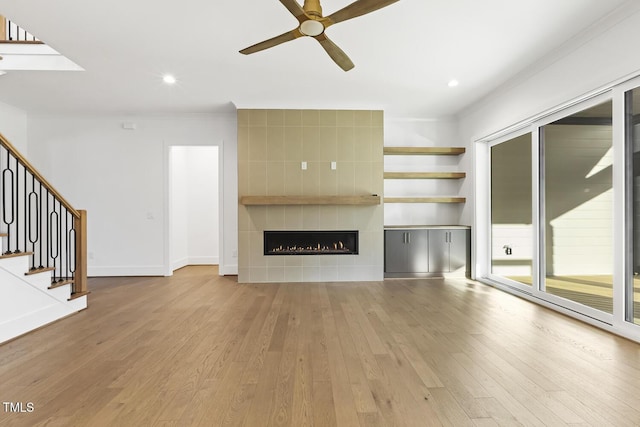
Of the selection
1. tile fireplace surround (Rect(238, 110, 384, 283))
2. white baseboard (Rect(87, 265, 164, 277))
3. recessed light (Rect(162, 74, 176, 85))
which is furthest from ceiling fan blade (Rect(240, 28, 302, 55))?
white baseboard (Rect(87, 265, 164, 277))

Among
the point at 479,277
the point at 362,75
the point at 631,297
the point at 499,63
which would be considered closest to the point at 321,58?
the point at 362,75

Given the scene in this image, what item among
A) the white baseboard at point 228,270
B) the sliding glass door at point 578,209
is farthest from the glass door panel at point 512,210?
the white baseboard at point 228,270

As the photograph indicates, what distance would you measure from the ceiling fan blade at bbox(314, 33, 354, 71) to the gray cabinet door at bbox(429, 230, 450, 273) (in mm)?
3178

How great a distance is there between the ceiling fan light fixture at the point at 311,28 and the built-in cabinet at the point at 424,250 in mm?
3364

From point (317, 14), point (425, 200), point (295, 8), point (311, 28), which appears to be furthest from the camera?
point (425, 200)

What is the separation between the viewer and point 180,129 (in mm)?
5484

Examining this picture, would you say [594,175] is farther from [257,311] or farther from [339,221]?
[257,311]

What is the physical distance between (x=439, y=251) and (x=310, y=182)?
7.55ft

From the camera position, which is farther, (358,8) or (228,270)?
(228,270)

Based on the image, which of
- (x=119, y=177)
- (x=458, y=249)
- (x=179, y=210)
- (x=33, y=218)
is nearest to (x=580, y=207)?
(x=458, y=249)

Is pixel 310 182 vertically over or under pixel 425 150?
under

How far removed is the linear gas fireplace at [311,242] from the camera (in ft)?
16.3

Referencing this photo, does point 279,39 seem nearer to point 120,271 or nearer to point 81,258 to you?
point 81,258

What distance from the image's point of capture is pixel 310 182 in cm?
492
